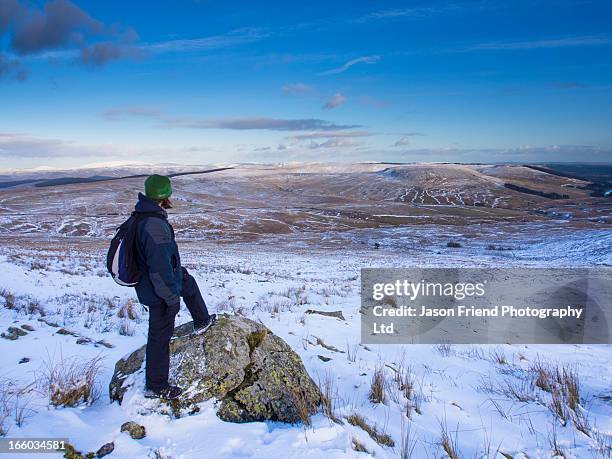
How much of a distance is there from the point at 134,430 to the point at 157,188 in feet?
7.81

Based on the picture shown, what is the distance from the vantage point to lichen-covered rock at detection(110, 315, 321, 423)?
4117 mm

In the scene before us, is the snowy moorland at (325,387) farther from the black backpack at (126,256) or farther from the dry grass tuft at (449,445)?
the black backpack at (126,256)

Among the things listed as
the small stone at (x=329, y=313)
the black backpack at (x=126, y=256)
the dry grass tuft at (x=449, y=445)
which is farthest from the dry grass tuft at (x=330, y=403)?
the small stone at (x=329, y=313)

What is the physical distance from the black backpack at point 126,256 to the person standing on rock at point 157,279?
0.13 ft

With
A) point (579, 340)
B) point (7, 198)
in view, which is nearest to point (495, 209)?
point (579, 340)

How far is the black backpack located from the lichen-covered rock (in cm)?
109

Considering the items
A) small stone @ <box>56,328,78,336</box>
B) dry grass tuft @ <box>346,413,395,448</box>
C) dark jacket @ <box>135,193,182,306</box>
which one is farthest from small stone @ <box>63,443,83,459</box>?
small stone @ <box>56,328,78,336</box>

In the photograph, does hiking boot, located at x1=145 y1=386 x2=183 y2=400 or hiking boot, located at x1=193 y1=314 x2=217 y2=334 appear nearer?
hiking boot, located at x1=145 y1=386 x2=183 y2=400

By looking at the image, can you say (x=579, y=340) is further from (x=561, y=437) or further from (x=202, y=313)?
(x=202, y=313)

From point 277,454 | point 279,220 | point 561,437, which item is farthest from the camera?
point 279,220

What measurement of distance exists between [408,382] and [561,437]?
1.69 m

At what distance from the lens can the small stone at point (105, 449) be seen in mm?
3224

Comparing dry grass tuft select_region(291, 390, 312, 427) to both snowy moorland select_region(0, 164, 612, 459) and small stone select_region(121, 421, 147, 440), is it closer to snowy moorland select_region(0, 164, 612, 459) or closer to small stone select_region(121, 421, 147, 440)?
snowy moorland select_region(0, 164, 612, 459)

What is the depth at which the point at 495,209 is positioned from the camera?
100 m
